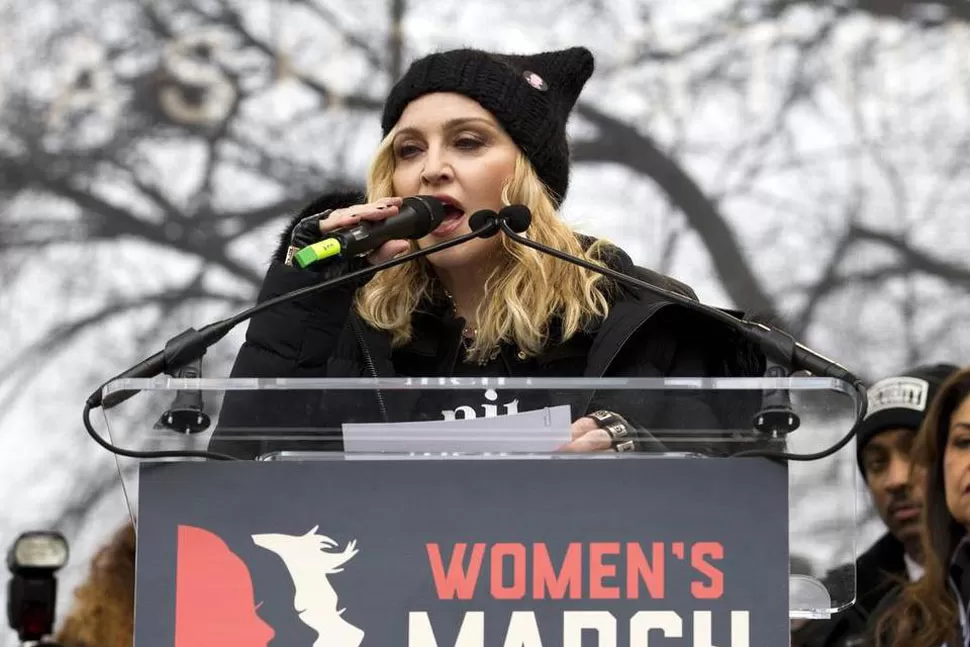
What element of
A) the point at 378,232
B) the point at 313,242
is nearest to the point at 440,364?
the point at 313,242

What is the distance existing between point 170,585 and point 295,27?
4.44 meters

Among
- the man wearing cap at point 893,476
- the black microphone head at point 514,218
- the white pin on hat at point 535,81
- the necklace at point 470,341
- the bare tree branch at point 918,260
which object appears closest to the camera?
the black microphone head at point 514,218

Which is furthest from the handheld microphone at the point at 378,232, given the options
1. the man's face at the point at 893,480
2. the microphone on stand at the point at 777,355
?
the man's face at the point at 893,480

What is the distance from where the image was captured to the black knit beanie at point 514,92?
307cm

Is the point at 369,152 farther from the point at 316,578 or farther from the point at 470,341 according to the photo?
the point at 316,578

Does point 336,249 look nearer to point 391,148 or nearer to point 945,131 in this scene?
point 391,148

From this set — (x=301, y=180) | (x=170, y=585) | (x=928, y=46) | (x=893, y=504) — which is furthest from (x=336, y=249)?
(x=928, y=46)

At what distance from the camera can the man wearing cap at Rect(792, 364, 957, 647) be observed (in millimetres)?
4363

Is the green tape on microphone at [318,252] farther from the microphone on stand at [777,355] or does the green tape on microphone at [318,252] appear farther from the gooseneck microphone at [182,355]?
the microphone on stand at [777,355]

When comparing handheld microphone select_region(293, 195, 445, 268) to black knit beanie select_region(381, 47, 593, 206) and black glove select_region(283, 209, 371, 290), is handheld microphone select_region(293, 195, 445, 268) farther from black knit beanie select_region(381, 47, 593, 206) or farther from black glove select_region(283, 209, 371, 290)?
black knit beanie select_region(381, 47, 593, 206)

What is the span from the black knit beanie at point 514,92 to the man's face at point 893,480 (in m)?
1.63

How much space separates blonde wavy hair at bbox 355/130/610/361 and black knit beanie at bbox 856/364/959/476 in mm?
1682

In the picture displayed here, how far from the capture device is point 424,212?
256 cm

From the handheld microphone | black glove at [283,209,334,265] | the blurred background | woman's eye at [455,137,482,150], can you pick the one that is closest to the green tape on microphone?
the handheld microphone
